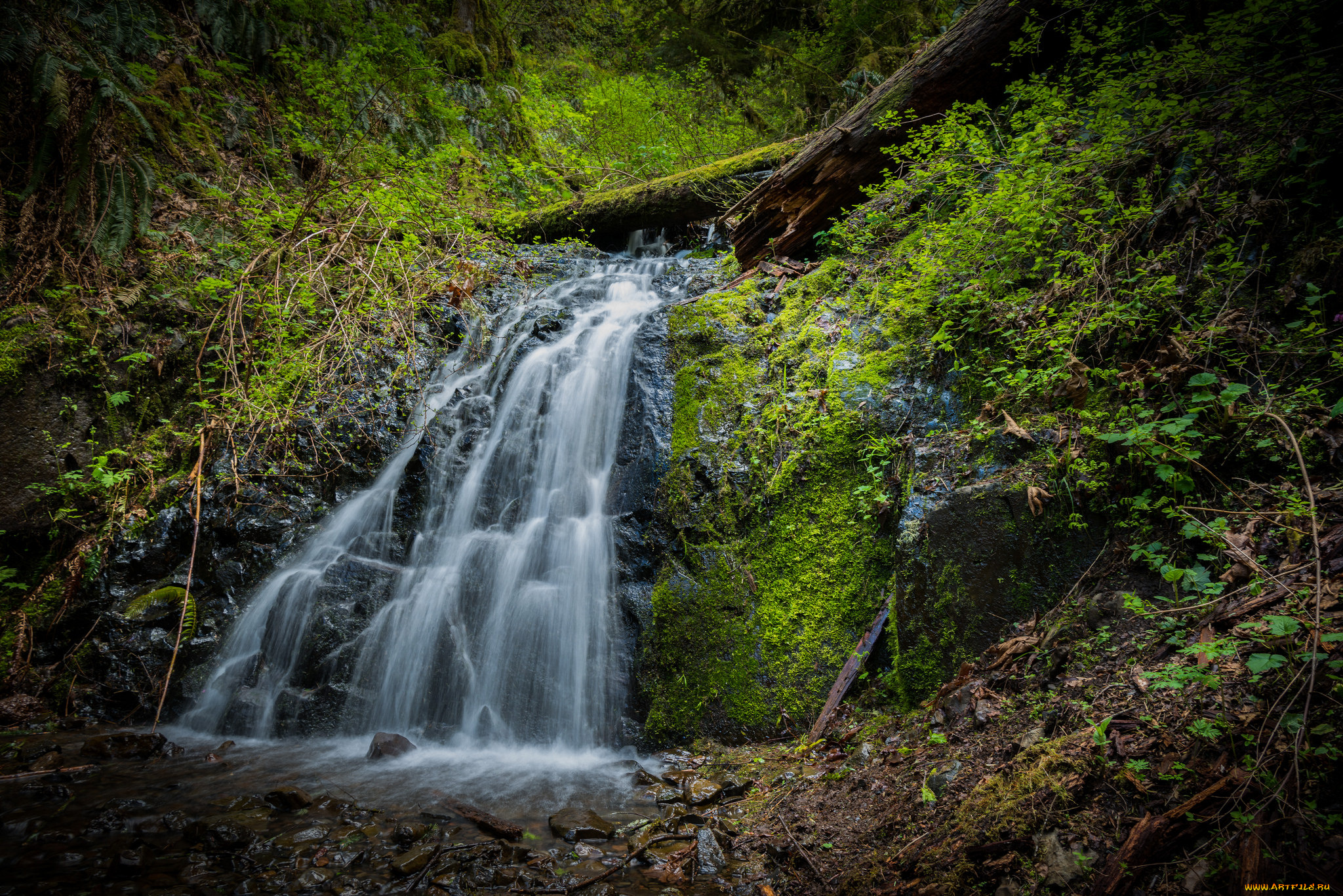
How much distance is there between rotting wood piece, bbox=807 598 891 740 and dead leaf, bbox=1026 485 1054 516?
0.97 m

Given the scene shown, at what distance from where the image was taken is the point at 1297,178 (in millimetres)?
2641

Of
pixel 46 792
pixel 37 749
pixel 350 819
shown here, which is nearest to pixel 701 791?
pixel 350 819

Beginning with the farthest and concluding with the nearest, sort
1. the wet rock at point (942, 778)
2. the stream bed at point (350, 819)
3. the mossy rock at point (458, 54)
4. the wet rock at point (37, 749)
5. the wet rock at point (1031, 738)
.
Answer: the mossy rock at point (458, 54) < the wet rock at point (37, 749) < the stream bed at point (350, 819) < the wet rock at point (942, 778) < the wet rock at point (1031, 738)

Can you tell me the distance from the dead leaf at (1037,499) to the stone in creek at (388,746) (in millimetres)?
4391

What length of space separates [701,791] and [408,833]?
5.12 ft

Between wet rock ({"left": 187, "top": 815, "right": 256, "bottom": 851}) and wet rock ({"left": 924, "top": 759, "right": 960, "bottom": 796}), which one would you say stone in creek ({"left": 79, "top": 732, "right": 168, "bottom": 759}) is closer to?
wet rock ({"left": 187, "top": 815, "right": 256, "bottom": 851})

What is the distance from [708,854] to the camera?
2.64 m

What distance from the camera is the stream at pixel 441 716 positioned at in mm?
2631

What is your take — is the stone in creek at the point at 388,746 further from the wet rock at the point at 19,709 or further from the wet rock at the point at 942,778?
the wet rock at the point at 942,778

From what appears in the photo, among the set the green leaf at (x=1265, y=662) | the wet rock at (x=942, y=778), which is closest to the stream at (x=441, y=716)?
the wet rock at (x=942, y=778)

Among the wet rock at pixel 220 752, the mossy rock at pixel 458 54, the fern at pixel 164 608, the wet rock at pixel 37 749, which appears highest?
the mossy rock at pixel 458 54

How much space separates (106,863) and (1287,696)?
4.74 meters

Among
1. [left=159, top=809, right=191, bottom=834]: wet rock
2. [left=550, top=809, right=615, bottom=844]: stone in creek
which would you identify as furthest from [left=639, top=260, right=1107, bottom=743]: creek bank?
[left=159, top=809, right=191, bottom=834]: wet rock

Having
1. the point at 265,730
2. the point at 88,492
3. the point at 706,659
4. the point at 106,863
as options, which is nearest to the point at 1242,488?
the point at 706,659
